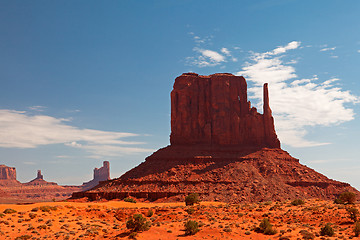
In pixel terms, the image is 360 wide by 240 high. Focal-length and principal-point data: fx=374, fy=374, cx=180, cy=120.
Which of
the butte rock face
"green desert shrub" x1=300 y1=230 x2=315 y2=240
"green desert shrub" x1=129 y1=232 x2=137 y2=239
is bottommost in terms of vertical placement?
"green desert shrub" x1=300 y1=230 x2=315 y2=240

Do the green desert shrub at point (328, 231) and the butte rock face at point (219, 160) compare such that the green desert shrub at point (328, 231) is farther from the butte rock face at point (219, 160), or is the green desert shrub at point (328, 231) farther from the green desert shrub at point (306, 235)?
the butte rock face at point (219, 160)

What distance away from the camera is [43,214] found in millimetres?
38406

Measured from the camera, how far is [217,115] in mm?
Result: 94625

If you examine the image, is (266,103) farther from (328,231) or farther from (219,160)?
(328,231)

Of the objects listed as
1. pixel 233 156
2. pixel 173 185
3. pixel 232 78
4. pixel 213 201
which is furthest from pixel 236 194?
pixel 232 78

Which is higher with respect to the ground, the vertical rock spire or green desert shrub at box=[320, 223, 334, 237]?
the vertical rock spire

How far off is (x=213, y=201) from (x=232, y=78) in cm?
4233

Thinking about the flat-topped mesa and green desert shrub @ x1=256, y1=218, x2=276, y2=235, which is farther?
the flat-topped mesa

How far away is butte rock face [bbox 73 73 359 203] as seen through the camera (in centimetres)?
7225

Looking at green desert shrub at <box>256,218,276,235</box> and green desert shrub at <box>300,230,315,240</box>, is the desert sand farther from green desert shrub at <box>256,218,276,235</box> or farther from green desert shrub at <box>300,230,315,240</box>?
green desert shrub at <box>256,218,276,235</box>

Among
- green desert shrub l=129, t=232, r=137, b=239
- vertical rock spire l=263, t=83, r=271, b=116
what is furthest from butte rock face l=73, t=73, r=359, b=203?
green desert shrub l=129, t=232, r=137, b=239

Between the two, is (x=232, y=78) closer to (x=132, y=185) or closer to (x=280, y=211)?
(x=132, y=185)

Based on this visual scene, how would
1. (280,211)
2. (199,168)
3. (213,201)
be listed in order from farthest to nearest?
1. (199,168)
2. (213,201)
3. (280,211)

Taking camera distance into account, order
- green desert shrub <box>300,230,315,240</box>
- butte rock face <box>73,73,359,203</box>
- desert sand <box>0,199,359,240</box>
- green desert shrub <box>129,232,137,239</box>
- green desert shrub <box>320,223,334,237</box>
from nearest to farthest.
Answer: green desert shrub <box>300,230,315,240</box>
green desert shrub <box>320,223,334,237</box>
green desert shrub <box>129,232,137,239</box>
desert sand <box>0,199,359,240</box>
butte rock face <box>73,73,359,203</box>
